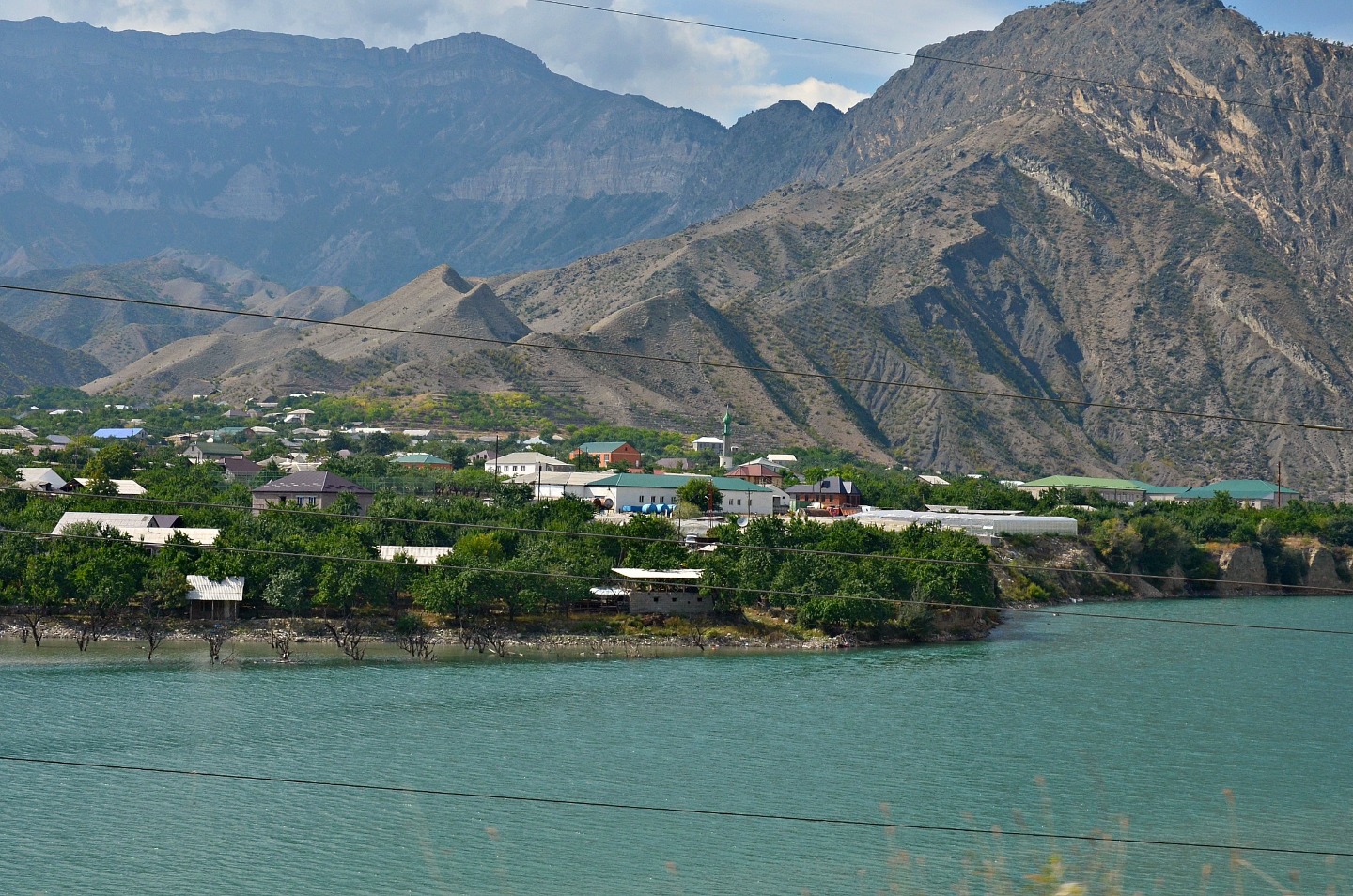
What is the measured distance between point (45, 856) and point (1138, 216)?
159 metres

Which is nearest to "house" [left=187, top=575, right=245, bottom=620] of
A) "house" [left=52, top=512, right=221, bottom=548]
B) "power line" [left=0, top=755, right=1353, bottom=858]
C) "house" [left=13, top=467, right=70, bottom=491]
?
"house" [left=52, top=512, right=221, bottom=548]

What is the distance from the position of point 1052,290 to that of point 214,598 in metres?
138

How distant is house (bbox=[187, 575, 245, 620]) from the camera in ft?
137

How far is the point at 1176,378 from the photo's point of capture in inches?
5955

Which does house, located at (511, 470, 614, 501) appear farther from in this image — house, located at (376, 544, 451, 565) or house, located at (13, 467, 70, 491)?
house, located at (376, 544, 451, 565)

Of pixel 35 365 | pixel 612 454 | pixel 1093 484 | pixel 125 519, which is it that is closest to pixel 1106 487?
pixel 1093 484

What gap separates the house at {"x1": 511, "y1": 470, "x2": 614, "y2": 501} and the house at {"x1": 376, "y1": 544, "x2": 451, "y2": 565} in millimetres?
22358

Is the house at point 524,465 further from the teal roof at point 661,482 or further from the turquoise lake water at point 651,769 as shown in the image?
the turquoise lake water at point 651,769

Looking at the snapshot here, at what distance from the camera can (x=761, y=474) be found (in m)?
89.8

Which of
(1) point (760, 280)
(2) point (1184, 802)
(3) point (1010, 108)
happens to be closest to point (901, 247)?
(1) point (760, 280)

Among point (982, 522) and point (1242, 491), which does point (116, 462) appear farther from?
point (1242, 491)

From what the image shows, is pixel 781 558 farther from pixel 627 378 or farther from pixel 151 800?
pixel 627 378

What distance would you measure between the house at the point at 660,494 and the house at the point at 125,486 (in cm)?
2099

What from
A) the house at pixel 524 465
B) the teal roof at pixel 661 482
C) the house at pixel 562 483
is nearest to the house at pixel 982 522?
the teal roof at pixel 661 482
